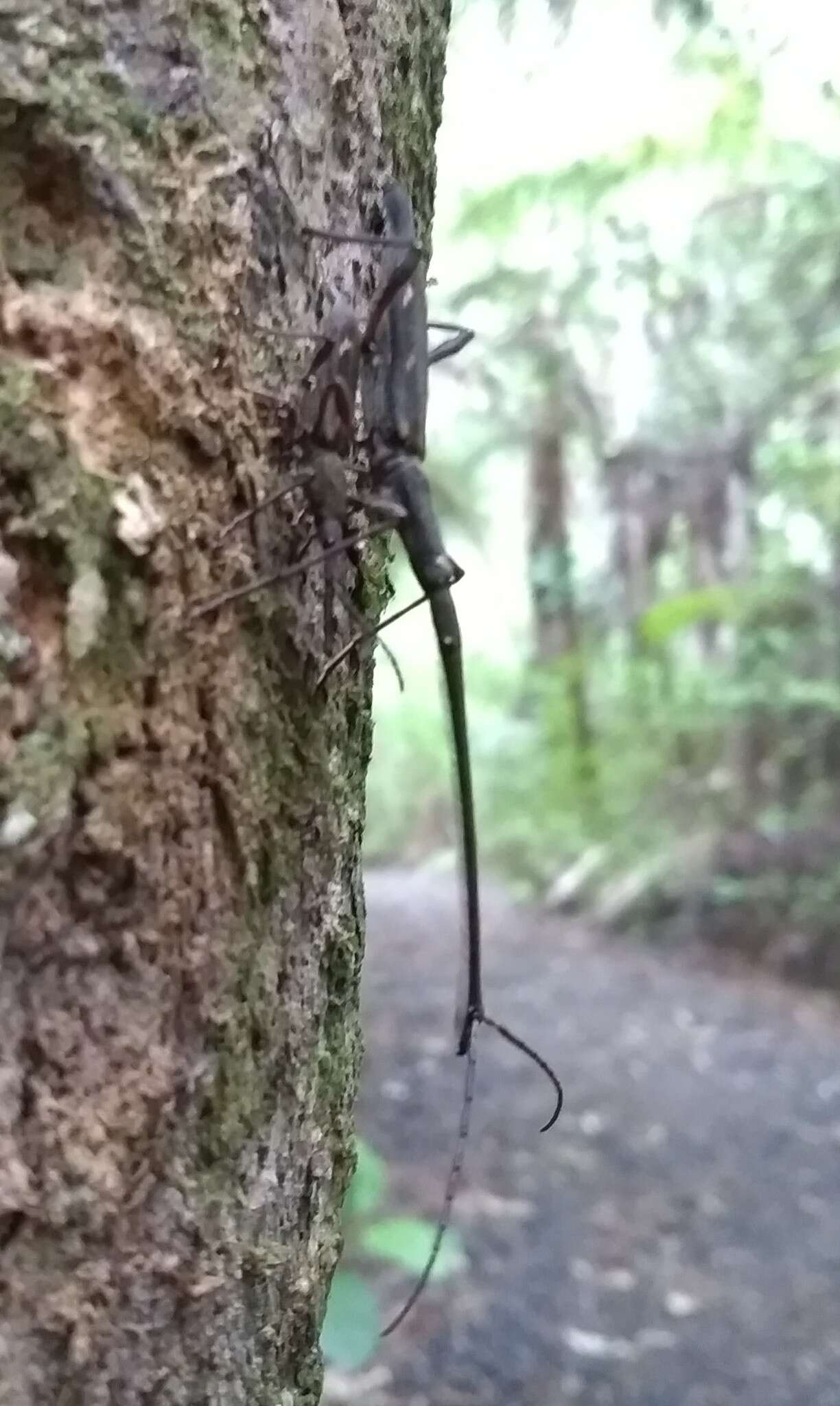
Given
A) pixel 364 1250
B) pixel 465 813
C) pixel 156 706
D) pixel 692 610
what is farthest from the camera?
pixel 692 610

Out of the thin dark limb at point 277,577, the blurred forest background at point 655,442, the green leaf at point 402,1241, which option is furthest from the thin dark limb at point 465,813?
the blurred forest background at point 655,442

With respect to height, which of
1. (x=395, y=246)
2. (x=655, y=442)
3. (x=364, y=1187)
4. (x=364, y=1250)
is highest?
(x=655, y=442)

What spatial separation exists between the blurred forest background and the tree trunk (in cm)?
309

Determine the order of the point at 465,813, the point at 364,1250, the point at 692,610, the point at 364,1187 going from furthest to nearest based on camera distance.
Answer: the point at 692,610 < the point at 364,1250 < the point at 364,1187 < the point at 465,813

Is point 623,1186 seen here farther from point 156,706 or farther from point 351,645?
point 156,706

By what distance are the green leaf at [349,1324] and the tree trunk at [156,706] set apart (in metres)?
1.48

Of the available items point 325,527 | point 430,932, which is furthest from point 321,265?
point 430,932

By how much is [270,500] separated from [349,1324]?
6.40ft

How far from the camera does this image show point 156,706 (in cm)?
84

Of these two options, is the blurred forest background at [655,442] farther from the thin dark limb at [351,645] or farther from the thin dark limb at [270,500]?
the thin dark limb at [270,500]

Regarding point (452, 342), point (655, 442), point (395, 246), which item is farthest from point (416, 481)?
point (655, 442)

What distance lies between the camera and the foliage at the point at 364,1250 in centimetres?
237

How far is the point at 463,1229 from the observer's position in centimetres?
403

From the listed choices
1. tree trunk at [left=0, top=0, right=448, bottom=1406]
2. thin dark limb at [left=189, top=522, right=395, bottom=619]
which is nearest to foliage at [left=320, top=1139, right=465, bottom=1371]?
tree trunk at [left=0, top=0, right=448, bottom=1406]
